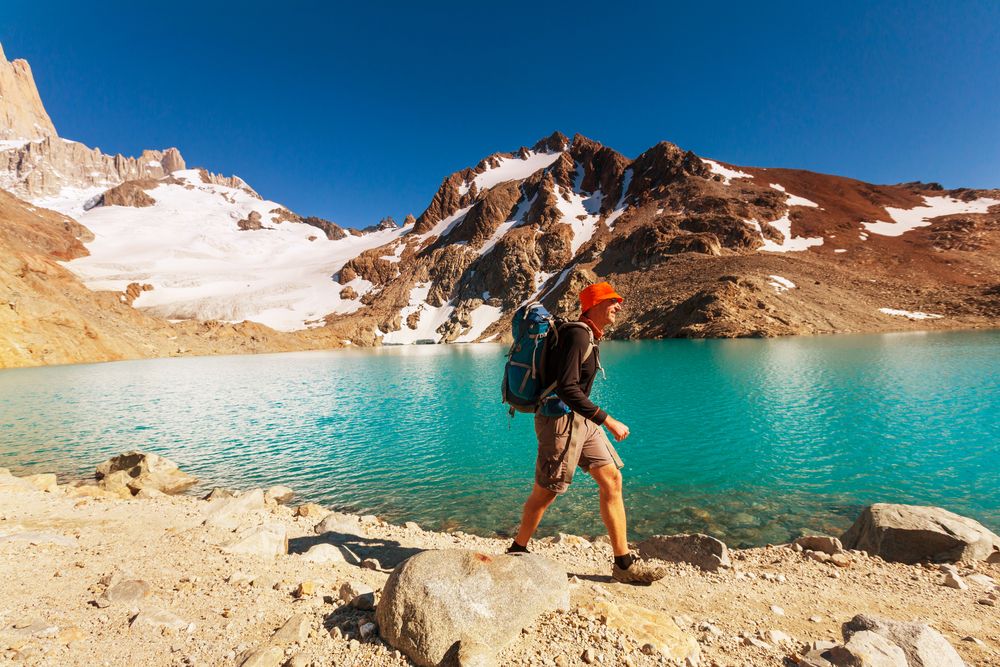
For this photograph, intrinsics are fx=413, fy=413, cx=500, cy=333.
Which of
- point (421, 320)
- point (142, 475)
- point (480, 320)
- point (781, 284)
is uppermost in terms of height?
point (781, 284)

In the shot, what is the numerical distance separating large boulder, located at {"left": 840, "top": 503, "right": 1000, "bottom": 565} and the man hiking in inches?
111

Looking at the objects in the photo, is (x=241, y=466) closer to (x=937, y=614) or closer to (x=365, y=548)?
(x=365, y=548)

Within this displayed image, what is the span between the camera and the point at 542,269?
11562 centimetres

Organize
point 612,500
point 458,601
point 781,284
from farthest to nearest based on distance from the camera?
1. point 781,284
2. point 612,500
3. point 458,601

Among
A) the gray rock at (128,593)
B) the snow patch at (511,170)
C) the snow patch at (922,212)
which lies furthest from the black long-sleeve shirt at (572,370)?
the snow patch at (511,170)

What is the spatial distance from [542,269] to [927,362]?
314 ft

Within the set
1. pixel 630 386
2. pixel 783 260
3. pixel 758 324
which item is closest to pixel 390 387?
pixel 630 386

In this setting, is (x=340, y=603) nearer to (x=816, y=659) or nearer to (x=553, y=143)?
(x=816, y=659)

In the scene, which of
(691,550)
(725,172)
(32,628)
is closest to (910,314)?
(725,172)

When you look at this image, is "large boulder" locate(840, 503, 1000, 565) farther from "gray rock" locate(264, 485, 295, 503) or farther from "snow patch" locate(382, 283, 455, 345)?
"snow patch" locate(382, 283, 455, 345)

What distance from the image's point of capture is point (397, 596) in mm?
2955

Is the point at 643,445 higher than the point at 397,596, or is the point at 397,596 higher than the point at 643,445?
the point at 397,596

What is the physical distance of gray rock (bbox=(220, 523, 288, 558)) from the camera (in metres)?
4.86

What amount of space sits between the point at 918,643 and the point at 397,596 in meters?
3.47
